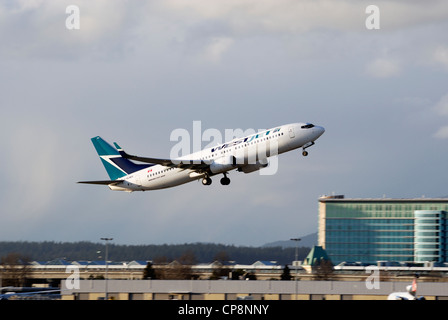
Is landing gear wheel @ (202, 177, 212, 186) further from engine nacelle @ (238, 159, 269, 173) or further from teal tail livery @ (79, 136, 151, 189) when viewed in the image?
teal tail livery @ (79, 136, 151, 189)

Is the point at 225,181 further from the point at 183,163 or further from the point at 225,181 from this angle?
the point at 183,163

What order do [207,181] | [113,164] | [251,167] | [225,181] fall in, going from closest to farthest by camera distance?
1. [207,181]
2. [251,167]
3. [225,181]
4. [113,164]

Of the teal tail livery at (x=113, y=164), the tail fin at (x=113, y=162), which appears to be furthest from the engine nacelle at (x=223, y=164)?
the tail fin at (x=113, y=162)

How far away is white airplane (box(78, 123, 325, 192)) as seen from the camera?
72.8m

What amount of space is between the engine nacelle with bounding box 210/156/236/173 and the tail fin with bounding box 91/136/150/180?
12460mm

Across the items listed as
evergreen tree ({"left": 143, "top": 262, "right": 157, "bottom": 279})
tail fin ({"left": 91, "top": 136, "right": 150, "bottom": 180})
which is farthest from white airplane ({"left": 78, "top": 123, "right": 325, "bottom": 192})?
evergreen tree ({"left": 143, "top": 262, "right": 157, "bottom": 279})

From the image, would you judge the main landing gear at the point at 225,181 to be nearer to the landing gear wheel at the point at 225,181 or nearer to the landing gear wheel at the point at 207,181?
the landing gear wheel at the point at 225,181

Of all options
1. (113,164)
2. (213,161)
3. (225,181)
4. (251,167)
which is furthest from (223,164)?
(113,164)

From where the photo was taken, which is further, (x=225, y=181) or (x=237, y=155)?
(x=225, y=181)

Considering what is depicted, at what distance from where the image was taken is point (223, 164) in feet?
249

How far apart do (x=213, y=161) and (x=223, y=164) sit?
5.36ft

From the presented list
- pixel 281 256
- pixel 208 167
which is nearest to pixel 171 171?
pixel 208 167

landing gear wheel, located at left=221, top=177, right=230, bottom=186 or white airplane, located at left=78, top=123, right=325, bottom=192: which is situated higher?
white airplane, located at left=78, top=123, right=325, bottom=192

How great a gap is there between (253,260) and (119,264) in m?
29.1
